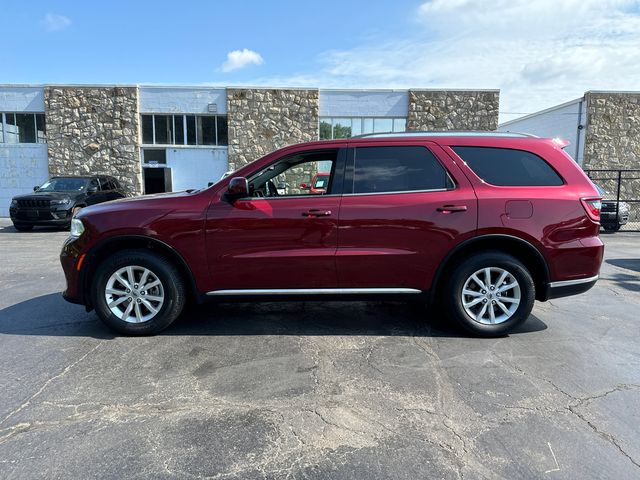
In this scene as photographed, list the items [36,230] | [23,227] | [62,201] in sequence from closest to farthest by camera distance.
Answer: [62,201] → [23,227] → [36,230]

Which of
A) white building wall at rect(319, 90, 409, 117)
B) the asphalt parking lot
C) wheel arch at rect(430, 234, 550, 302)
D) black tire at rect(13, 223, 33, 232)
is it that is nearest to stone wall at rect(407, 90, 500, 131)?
white building wall at rect(319, 90, 409, 117)

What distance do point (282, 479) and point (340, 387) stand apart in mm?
1116

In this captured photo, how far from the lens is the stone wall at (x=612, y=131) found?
18797 millimetres

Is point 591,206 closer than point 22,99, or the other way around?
point 591,206

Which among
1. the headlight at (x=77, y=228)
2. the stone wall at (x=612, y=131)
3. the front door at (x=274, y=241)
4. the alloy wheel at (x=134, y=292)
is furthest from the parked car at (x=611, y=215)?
the headlight at (x=77, y=228)

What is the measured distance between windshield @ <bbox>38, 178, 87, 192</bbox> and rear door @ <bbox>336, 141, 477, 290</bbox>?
1340cm

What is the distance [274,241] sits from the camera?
14.5 feet

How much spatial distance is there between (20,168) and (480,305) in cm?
2076

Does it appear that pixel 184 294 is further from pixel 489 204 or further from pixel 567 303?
pixel 567 303

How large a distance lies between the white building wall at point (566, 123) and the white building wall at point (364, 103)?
591cm

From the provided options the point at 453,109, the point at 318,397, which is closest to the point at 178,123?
the point at 453,109

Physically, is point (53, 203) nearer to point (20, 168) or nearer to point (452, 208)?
point (20, 168)

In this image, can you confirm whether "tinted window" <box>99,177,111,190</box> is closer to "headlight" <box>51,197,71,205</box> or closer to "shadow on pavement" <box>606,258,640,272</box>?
"headlight" <box>51,197,71,205</box>

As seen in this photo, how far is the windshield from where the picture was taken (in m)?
15.1
